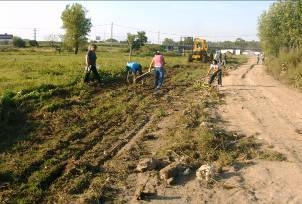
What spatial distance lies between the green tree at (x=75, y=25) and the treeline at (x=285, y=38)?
2341 cm

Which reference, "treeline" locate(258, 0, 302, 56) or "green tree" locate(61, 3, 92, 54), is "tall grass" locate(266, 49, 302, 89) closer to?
"treeline" locate(258, 0, 302, 56)

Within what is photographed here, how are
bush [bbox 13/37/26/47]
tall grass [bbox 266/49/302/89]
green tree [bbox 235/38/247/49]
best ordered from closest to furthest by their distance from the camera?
tall grass [bbox 266/49/302/89] < bush [bbox 13/37/26/47] < green tree [bbox 235/38/247/49]

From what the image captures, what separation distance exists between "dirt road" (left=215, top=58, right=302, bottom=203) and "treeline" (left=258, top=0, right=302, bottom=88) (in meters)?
4.69

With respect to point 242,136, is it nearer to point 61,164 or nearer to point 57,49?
point 61,164

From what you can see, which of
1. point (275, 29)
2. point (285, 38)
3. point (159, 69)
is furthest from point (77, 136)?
point (275, 29)

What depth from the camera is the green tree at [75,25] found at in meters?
56.3

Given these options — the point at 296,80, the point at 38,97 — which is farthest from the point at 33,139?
the point at 296,80

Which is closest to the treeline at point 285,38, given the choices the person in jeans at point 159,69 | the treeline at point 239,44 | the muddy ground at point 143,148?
the person in jeans at point 159,69

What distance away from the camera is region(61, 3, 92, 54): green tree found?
56344 mm

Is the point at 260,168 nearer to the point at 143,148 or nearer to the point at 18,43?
the point at 143,148

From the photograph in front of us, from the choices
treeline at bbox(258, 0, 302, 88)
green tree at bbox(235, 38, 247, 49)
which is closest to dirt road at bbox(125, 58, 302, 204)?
treeline at bbox(258, 0, 302, 88)

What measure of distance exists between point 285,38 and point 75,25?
29659mm

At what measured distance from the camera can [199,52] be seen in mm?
39938

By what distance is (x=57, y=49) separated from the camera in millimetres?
58156
